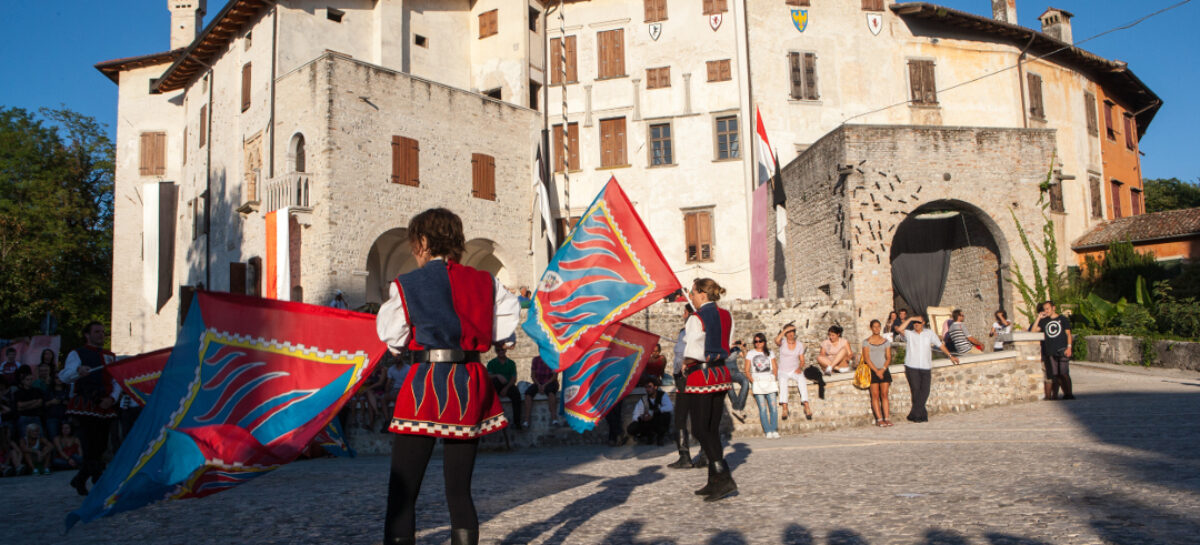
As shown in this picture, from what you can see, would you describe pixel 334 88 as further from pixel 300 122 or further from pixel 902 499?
pixel 902 499

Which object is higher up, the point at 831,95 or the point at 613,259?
the point at 831,95

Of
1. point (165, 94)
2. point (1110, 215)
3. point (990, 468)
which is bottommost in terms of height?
point (990, 468)

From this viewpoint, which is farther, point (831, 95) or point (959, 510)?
point (831, 95)

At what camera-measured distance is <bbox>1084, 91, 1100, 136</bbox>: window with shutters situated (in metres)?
33.4

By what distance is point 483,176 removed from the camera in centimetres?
2783

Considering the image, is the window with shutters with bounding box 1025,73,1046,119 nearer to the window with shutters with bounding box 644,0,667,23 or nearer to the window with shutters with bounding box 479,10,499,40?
the window with shutters with bounding box 644,0,667,23

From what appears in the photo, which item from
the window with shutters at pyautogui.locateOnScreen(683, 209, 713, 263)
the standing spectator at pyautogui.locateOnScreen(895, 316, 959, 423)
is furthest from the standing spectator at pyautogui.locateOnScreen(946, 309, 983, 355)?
the window with shutters at pyautogui.locateOnScreen(683, 209, 713, 263)

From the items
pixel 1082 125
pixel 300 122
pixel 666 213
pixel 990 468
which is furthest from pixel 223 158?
pixel 1082 125

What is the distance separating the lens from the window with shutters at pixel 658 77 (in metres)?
29.8

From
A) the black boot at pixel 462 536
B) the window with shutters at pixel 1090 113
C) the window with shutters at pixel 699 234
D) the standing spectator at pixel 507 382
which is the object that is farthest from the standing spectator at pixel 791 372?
the window with shutters at pixel 1090 113

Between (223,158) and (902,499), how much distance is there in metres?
27.6

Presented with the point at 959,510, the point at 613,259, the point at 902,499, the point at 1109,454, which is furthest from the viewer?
the point at 1109,454

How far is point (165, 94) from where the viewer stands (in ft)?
113

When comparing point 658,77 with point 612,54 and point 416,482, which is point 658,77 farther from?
point 416,482
